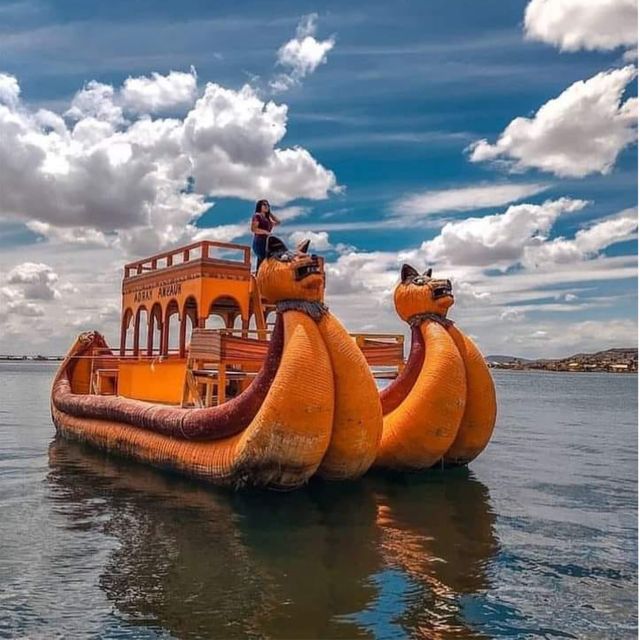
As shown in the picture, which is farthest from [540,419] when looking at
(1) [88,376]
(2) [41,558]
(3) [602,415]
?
(2) [41,558]

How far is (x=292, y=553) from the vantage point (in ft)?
31.2

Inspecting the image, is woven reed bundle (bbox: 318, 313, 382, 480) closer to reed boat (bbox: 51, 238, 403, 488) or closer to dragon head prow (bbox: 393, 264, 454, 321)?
reed boat (bbox: 51, 238, 403, 488)

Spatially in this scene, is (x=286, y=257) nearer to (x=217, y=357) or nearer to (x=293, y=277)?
(x=293, y=277)

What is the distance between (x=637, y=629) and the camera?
285 inches

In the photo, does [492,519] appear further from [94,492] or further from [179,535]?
[94,492]

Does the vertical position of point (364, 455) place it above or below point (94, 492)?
above

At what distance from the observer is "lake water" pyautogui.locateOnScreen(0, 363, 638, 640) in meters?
7.25

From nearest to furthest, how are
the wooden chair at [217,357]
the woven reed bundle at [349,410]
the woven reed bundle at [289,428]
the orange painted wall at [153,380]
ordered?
1. the woven reed bundle at [289,428]
2. the woven reed bundle at [349,410]
3. the wooden chair at [217,357]
4. the orange painted wall at [153,380]

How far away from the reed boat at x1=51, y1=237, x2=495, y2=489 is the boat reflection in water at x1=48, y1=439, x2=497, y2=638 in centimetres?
74

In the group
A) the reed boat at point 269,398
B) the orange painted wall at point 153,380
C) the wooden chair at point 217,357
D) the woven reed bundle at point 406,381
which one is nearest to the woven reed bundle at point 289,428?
the reed boat at point 269,398

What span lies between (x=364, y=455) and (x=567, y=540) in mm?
3631

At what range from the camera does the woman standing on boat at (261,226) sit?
1423 cm

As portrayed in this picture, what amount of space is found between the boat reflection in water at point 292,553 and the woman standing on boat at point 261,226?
4.66 metres

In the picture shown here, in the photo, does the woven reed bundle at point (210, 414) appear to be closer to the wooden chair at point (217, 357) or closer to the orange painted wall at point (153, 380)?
the wooden chair at point (217, 357)
